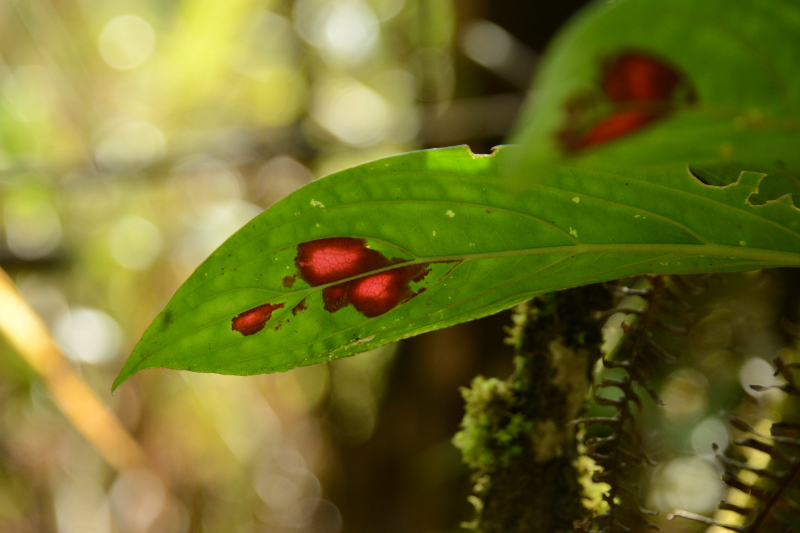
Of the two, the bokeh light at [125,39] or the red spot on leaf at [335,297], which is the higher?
the bokeh light at [125,39]

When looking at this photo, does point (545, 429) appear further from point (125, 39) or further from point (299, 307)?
point (125, 39)

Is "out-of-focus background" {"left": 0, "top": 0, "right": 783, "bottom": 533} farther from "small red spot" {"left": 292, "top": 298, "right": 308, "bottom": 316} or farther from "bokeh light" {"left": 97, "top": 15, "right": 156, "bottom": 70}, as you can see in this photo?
"small red spot" {"left": 292, "top": 298, "right": 308, "bottom": 316}

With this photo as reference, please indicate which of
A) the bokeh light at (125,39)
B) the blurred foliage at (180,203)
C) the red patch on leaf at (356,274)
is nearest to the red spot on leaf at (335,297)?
the red patch on leaf at (356,274)

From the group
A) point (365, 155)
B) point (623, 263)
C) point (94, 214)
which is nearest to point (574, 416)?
point (623, 263)

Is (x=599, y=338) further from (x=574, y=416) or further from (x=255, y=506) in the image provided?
(x=255, y=506)

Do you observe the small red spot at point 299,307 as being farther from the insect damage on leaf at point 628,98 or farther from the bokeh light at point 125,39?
the bokeh light at point 125,39

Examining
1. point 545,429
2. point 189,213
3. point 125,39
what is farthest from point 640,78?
point 125,39

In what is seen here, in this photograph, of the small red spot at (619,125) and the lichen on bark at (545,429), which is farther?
the lichen on bark at (545,429)

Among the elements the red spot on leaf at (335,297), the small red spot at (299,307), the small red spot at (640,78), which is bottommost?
the small red spot at (640,78)
